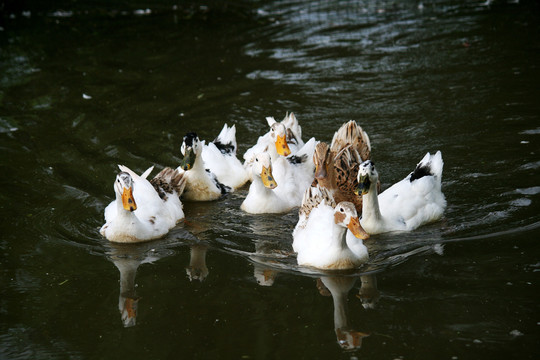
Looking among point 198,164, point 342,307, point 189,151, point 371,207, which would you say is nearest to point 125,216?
point 189,151

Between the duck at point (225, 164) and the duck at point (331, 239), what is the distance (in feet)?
7.92

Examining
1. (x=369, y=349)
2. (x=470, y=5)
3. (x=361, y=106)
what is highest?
(x=470, y=5)

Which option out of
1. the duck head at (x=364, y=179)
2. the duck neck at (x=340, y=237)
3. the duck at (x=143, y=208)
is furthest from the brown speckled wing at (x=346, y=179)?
the duck at (x=143, y=208)

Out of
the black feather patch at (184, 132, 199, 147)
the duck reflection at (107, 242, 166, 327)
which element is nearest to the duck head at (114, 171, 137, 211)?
the duck reflection at (107, 242, 166, 327)

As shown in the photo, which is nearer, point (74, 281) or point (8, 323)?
point (8, 323)

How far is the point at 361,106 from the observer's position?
40.1 ft

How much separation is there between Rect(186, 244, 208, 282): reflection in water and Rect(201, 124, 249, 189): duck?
2.13 m

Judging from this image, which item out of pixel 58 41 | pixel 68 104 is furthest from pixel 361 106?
pixel 58 41

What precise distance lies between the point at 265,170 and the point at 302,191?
949 millimetres

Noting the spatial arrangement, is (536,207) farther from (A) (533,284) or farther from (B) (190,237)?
(B) (190,237)

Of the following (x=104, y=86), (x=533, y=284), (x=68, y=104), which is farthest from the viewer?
(x=104, y=86)

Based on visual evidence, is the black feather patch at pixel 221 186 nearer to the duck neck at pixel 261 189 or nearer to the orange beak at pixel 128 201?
the duck neck at pixel 261 189

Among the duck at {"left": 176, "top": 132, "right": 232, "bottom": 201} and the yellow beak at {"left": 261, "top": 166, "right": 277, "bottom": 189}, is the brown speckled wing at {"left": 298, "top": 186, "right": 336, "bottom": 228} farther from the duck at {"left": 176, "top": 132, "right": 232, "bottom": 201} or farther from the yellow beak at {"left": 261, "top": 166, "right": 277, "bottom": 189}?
the duck at {"left": 176, "top": 132, "right": 232, "bottom": 201}

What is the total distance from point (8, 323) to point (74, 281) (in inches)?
36.2
